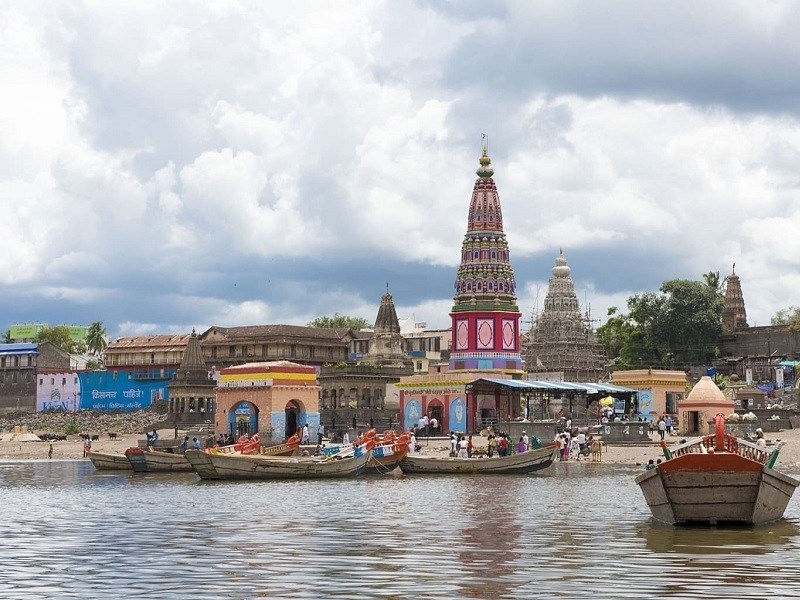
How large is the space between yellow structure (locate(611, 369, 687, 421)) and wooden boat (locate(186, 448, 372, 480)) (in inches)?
1412

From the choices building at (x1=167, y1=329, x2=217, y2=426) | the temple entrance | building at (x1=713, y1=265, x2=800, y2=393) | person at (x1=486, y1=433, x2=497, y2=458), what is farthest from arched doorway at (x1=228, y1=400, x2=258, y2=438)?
building at (x1=713, y1=265, x2=800, y2=393)

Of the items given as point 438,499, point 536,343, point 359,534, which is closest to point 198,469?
point 438,499

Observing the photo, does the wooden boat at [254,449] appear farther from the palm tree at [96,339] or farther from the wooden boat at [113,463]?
the palm tree at [96,339]

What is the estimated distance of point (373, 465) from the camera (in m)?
45.8

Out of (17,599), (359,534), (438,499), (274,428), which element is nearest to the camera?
(17,599)

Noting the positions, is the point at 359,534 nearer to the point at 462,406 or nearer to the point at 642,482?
the point at 642,482

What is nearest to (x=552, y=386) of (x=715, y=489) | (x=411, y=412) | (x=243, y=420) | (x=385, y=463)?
(x=411, y=412)

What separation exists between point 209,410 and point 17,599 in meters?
68.3

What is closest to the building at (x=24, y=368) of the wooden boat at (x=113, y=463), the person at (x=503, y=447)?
the wooden boat at (x=113, y=463)

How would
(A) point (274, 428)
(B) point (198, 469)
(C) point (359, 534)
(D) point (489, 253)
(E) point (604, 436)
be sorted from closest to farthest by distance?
(C) point (359, 534) < (B) point (198, 469) < (E) point (604, 436) < (A) point (274, 428) < (D) point (489, 253)

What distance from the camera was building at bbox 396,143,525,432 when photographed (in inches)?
2948

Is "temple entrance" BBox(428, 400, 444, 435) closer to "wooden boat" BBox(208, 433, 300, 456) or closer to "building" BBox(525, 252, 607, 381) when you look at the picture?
"wooden boat" BBox(208, 433, 300, 456)

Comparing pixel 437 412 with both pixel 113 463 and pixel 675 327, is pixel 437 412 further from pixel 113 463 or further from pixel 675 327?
pixel 675 327

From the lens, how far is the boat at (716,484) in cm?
2375
